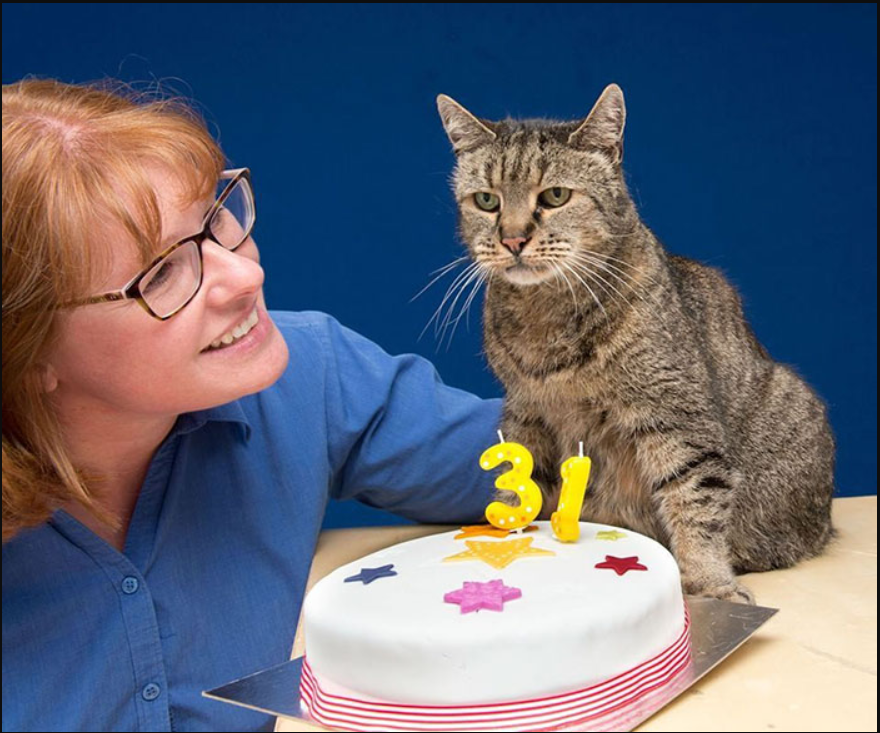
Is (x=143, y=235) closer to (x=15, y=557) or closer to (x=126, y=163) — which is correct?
(x=126, y=163)

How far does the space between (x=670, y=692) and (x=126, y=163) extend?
2.45 ft

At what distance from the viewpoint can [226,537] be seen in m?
1.31

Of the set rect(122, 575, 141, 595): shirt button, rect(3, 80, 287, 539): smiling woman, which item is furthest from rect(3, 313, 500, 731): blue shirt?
rect(3, 80, 287, 539): smiling woman

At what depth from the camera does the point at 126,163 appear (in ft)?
3.45

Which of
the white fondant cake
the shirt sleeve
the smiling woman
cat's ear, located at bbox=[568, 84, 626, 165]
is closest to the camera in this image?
the white fondant cake

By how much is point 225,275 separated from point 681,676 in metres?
0.60

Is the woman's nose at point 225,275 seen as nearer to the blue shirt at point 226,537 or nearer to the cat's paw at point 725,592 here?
the blue shirt at point 226,537

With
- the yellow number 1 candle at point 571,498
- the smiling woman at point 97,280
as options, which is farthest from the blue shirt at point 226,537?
the yellow number 1 candle at point 571,498

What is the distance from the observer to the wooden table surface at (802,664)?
837mm

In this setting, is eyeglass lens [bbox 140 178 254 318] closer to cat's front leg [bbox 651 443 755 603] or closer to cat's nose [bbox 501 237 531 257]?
cat's nose [bbox 501 237 531 257]

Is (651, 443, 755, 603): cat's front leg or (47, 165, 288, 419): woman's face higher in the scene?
(47, 165, 288, 419): woman's face

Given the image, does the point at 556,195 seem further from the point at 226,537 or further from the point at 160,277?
the point at 226,537

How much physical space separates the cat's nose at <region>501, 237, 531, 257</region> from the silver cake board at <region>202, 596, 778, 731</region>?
43 centimetres

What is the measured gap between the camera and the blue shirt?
118cm
